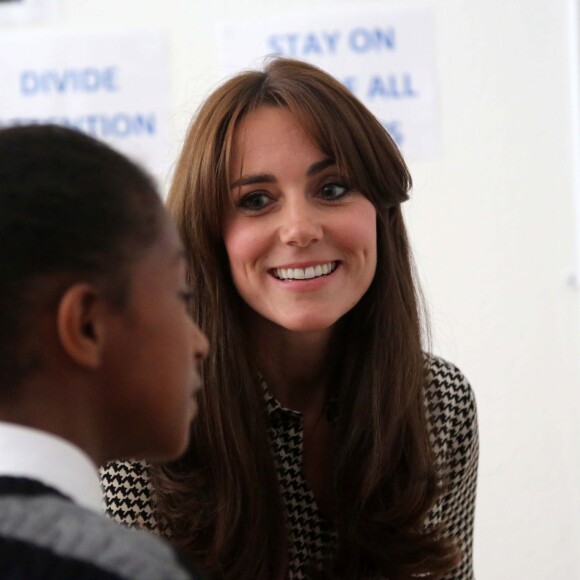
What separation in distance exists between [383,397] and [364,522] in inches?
6.1

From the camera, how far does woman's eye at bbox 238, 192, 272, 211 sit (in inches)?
43.7

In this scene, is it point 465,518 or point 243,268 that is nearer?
point 243,268

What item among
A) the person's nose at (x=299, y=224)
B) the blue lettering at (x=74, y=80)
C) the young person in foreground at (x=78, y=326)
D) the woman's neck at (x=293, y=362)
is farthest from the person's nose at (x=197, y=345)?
the blue lettering at (x=74, y=80)

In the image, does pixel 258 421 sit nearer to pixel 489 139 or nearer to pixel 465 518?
pixel 465 518

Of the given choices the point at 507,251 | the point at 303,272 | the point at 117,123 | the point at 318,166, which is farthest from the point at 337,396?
the point at 117,123

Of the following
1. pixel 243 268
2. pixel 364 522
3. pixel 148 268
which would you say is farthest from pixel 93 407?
pixel 364 522

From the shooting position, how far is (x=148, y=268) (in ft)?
2.08

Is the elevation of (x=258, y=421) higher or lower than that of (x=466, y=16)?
lower

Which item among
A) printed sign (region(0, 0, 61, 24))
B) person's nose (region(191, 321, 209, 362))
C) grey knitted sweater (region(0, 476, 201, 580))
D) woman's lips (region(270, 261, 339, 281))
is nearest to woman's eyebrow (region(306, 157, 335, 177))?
woman's lips (region(270, 261, 339, 281))

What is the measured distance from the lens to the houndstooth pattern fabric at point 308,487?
1.14 metres

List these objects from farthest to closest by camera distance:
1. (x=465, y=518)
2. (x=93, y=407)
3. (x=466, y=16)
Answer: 1. (x=466, y=16)
2. (x=465, y=518)
3. (x=93, y=407)

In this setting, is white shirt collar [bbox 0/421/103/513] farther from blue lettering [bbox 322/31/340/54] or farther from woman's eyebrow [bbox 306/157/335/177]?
blue lettering [bbox 322/31/340/54]

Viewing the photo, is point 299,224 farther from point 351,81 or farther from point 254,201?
point 351,81

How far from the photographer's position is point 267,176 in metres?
1.09
